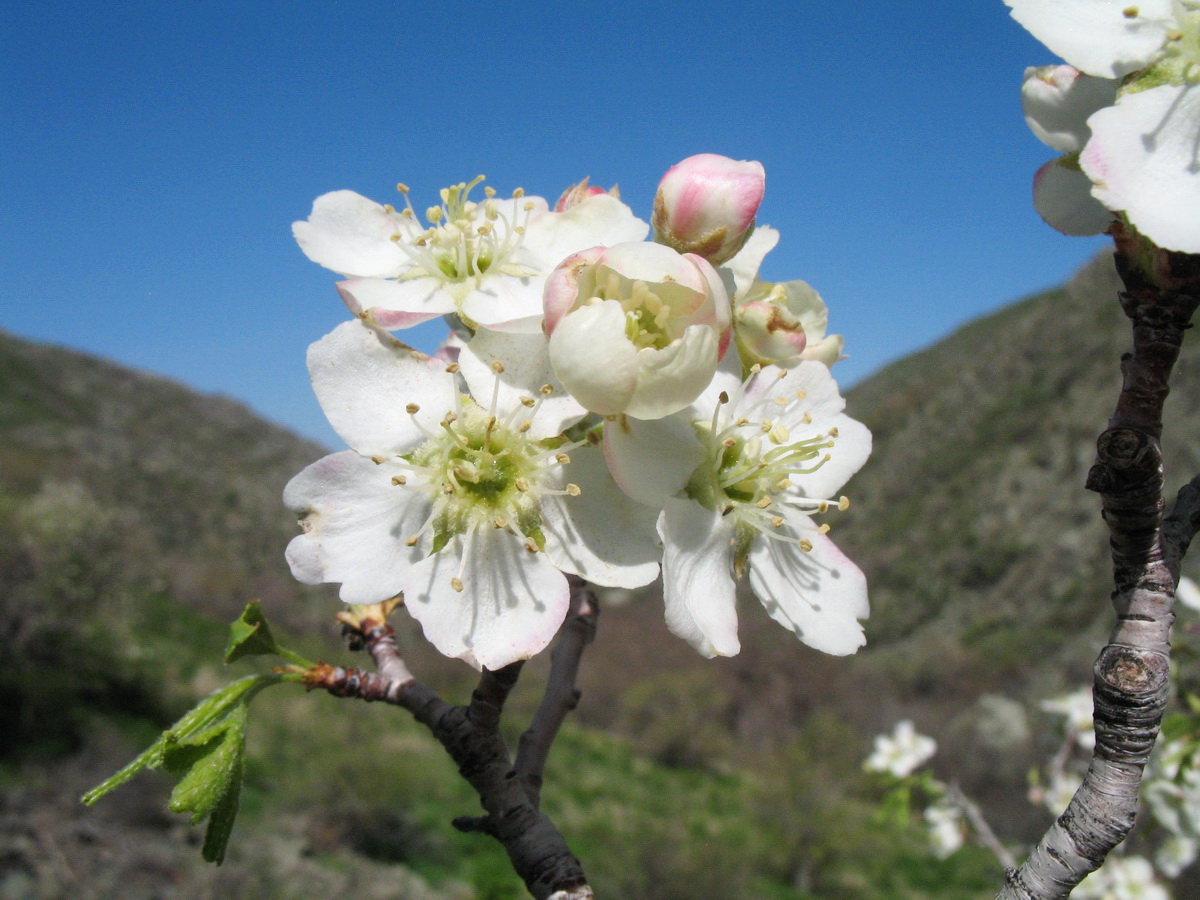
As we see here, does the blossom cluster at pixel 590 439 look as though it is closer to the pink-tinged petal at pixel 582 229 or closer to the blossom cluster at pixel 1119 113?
the pink-tinged petal at pixel 582 229

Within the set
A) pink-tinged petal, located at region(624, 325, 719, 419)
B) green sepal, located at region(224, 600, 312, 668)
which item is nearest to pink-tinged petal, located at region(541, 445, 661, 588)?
pink-tinged petal, located at region(624, 325, 719, 419)

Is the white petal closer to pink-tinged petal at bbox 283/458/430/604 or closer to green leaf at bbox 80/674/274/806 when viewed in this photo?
pink-tinged petal at bbox 283/458/430/604

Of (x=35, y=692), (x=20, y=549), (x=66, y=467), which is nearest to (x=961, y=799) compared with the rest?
(x=35, y=692)

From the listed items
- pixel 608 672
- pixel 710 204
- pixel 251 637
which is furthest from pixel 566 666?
pixel 608 672

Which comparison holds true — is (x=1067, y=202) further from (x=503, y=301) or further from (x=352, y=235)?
(x=352, y=235)

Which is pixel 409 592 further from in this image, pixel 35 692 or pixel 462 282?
pixel 35 692
